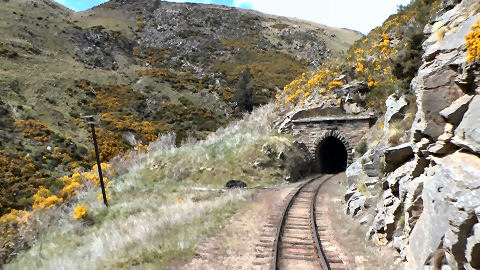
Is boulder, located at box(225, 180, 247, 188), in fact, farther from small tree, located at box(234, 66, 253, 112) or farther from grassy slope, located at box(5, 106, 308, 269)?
small tree, located at box(234, 66, 253, 112)

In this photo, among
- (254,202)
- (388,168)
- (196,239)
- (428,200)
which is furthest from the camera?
(254,202)

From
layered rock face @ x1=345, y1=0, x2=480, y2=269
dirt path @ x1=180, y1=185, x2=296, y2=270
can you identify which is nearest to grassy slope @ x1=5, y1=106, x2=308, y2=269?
dirt path @ x1=180, y1=185, x2=296, y2=270

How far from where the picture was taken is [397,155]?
31.7 ft

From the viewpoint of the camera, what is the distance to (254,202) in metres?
16.1

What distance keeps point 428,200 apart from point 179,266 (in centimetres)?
618

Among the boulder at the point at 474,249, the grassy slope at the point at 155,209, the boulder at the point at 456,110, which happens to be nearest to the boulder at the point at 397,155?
the boulder at the point at 456,110

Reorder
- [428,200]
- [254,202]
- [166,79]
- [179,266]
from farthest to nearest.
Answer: [166,79] < [254,202] < [179,266] < [428,200]

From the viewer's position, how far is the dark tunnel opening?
27559mm

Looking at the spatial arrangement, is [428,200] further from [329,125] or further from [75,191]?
[75,191]

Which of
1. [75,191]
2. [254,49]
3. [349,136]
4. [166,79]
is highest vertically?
[254,49]

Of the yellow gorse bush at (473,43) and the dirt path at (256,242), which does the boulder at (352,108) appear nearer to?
the dirt path at (256,242)

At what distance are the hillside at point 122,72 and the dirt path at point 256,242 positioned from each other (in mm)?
18469

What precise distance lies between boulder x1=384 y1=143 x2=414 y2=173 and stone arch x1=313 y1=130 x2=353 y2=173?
Answer: 14.1 metres

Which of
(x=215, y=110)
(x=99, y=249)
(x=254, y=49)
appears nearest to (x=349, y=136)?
(x=99, y=249)
